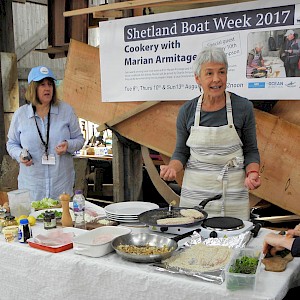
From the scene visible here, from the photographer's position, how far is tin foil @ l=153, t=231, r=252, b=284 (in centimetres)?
158

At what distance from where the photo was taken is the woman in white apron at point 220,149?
2617 mm

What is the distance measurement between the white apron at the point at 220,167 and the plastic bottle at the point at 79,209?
2.51 feet

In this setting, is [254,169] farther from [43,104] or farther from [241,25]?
[43,104]

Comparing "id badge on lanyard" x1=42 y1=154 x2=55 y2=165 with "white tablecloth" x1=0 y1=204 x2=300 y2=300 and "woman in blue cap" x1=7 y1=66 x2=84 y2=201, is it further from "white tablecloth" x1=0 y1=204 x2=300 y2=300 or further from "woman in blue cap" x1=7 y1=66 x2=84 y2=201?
"white tablecloth" x1=0 y1=204 x2=300 y2=300

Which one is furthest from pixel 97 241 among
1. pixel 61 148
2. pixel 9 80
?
pixel 9 80

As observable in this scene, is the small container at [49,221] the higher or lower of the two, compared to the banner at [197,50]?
lower

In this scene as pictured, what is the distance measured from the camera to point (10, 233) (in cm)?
214

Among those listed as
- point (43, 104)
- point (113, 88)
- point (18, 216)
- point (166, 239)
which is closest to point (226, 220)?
point (166, 239)

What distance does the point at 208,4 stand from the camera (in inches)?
163

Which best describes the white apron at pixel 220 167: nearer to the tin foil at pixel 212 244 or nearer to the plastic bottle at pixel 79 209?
the tin foil at pixel 212 244

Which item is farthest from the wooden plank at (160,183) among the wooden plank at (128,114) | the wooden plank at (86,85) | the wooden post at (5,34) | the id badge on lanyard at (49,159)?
the wooden post at (5,34)

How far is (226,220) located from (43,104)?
78.5 inches

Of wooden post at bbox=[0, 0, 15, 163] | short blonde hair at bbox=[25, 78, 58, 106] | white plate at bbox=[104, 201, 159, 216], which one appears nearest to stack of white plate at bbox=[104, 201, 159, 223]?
white plate at bbox=[104, 201, 159, 216]

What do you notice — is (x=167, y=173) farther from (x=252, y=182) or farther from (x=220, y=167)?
(x=252, y=182)
